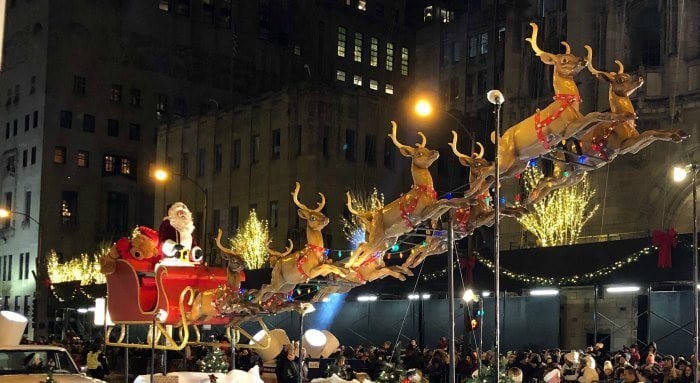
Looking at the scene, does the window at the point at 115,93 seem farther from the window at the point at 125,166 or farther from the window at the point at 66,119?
the window at the point at 125,166

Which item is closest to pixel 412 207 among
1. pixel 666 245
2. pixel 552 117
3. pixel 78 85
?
pixel 552 117

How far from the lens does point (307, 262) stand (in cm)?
1320

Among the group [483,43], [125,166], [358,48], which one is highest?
[358,48]

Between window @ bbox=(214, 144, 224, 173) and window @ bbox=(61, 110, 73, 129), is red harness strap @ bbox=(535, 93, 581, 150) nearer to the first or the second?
window @ bbox=(214, 144, 224, 173)

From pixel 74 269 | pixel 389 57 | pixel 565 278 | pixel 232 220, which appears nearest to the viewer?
pixel 565 278

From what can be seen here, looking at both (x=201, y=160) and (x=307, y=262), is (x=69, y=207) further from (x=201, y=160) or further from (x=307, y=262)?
(x=307, y=262)

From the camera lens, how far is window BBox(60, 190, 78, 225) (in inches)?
2936

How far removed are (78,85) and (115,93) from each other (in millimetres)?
3394

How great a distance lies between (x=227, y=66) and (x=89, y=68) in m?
12.7

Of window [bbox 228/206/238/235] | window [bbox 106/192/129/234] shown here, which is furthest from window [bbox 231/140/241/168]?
window [bbox 106/192/129/234]

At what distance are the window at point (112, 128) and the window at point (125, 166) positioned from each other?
2526 millimetres

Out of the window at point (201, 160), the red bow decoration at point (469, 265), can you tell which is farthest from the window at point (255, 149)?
the red bow decoration at point (469, 265)

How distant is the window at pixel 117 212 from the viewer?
256 feet

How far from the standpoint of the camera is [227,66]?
81562mm
